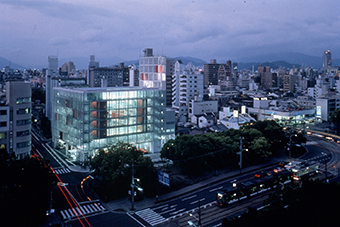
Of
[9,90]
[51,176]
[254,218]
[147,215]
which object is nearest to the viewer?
[254,218]

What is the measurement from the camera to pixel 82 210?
29906 millimetres

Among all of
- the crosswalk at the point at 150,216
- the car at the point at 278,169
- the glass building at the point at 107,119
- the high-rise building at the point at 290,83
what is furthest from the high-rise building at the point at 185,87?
Result: the high-rise building at the point at 290,83

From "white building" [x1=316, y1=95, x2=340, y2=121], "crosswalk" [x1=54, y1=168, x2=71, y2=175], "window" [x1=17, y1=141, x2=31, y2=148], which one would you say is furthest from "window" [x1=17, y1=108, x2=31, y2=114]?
"white building" [x1=316, y1=95, x2=340, y2=121]

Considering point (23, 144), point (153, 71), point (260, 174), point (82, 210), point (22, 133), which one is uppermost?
point (153, 71)

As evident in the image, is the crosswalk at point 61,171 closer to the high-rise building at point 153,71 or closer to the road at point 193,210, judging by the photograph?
the road at point 193,210

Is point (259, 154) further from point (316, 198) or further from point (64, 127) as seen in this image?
point (64, 127)

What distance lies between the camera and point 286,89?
550 feet

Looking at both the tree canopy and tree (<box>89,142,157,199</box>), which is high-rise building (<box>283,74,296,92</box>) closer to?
the tree canopy

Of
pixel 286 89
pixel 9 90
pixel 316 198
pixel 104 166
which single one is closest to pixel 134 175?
pixel 104 166

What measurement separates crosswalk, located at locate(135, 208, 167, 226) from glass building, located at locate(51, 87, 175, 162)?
1602 cm

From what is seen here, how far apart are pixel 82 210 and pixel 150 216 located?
6.95 meters

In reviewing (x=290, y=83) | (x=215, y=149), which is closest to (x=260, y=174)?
(x=215, y=149)

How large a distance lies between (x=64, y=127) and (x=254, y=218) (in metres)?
38.6

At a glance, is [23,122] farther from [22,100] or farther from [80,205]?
[80,205]
